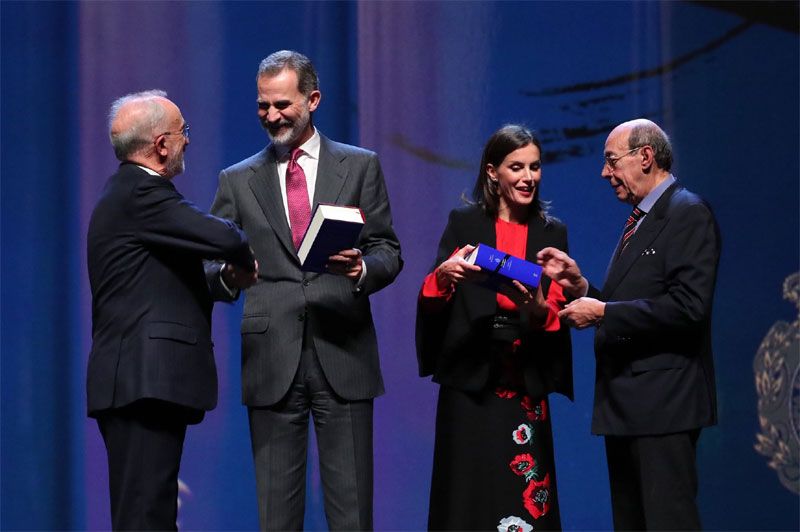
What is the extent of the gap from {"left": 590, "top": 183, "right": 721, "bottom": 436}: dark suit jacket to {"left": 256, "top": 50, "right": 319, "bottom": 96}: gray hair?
1.02 metres

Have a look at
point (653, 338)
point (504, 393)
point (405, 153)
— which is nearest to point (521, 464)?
point (504, 393)

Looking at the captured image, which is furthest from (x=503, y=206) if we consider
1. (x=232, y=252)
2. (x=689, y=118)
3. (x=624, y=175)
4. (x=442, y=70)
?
(x=689, y=118)

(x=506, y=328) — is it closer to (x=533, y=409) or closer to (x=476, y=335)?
(x=476, y=335)

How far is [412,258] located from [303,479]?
1.43 meters

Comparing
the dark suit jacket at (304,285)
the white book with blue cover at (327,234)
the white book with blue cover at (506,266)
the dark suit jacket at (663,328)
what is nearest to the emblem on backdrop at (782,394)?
the dark suit jacket at (663,328)

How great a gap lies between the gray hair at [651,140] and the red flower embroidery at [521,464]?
36.3 inches

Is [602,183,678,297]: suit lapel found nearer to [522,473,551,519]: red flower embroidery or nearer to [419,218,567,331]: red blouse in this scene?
[419,218,567,331]: red blouse

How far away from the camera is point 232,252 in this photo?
2.64 metres

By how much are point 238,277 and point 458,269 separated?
23.4 inches

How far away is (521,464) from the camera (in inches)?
115

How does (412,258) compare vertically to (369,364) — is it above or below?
above

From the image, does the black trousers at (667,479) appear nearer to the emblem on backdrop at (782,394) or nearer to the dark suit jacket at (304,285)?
the dark suit jacket at (304,285)

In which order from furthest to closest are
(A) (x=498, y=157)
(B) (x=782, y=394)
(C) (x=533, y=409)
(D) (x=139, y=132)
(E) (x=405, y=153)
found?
(B) (x=782, y=394), (E) (x=405, y=153), (A) (x=498, y=157), (C) (x=533, y=409), (D) (x=139, y=132)

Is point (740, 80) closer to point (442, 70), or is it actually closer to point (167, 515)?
point (442, 70)
